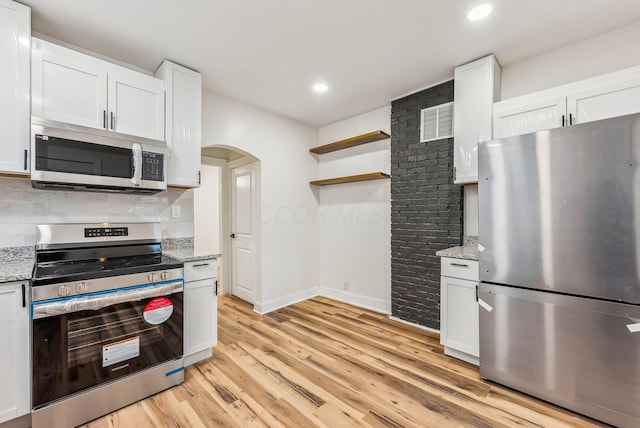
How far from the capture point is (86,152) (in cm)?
204

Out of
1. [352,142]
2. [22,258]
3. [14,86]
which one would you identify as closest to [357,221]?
[352,142]

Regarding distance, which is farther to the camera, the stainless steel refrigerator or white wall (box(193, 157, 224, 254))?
white wall (box(193, 157, 224, 254))

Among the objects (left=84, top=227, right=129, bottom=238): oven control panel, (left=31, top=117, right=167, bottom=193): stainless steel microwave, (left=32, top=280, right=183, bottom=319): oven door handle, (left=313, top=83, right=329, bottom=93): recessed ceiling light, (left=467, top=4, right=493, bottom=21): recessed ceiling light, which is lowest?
(left=32, top=280, right=183, bottom=319): oven door handle

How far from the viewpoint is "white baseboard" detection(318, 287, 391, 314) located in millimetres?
3732

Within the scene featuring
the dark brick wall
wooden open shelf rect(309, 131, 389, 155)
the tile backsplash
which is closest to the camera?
the tile backsplash

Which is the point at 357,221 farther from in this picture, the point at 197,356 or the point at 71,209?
the point at 71,209

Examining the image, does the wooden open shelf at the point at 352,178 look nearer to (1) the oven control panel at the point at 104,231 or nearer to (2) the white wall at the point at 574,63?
(2) the white wall at the point at 574,63

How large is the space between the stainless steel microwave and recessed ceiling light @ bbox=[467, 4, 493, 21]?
2.62 meters

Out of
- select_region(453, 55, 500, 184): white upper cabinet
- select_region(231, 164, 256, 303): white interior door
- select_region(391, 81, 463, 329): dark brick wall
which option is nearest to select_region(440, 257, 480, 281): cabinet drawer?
select_region(391, 81, 463, 329): dark brick wall

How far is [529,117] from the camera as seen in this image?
2326 millimetres

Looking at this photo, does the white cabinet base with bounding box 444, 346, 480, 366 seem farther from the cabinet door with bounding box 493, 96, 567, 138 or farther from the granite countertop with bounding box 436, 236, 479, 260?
the cabinet door with bounding box 493, 96, 567, 138

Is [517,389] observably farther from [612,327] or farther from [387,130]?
[387,130]

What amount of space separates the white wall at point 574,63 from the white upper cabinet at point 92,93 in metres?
3.32

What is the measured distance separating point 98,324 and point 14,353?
398 millimetres
